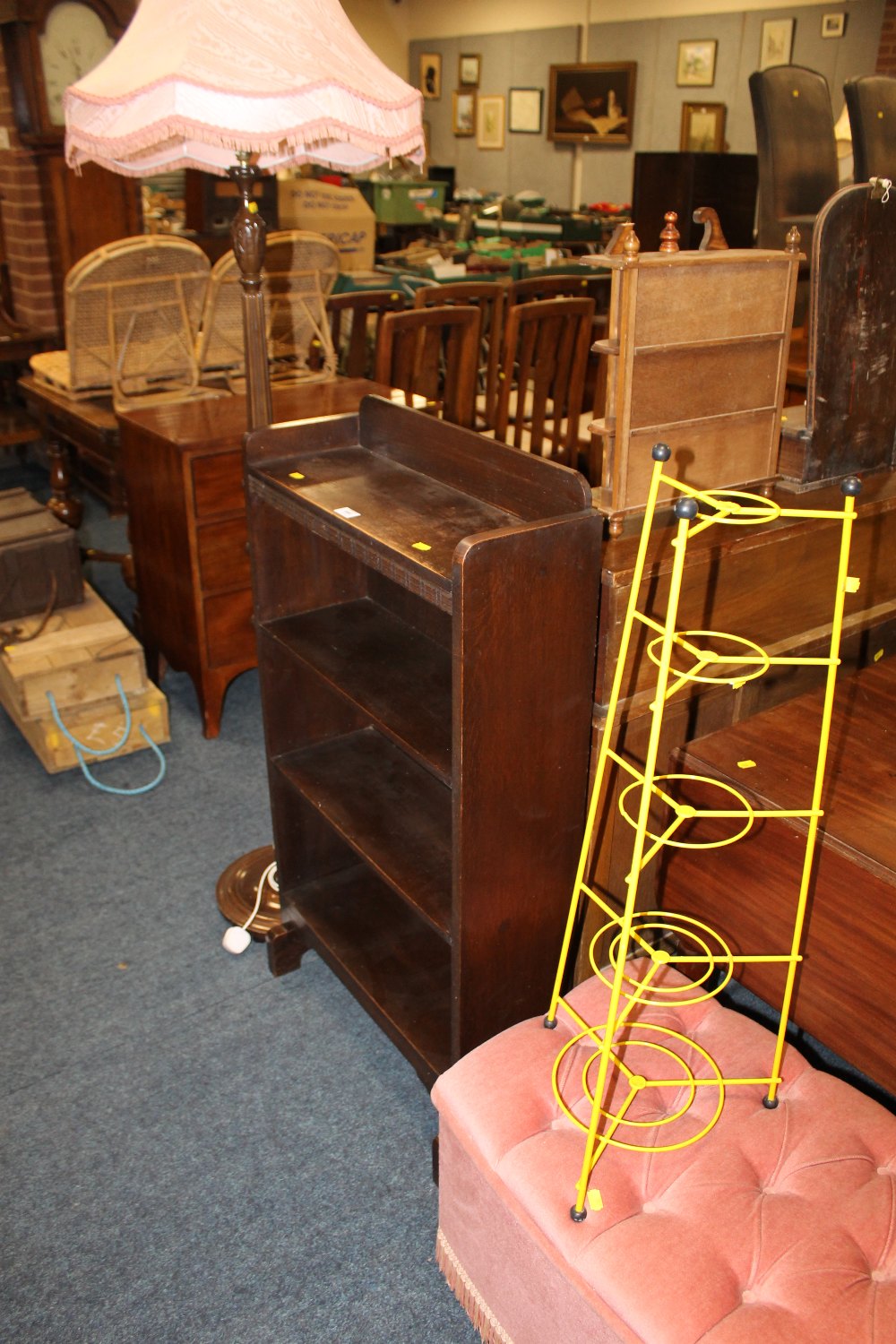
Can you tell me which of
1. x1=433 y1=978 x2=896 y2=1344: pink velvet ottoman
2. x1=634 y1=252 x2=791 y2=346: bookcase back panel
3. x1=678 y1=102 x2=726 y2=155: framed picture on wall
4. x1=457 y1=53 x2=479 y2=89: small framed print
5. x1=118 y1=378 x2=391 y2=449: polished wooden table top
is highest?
x1=457 y1=53 x2=479 y2=89: small framed print

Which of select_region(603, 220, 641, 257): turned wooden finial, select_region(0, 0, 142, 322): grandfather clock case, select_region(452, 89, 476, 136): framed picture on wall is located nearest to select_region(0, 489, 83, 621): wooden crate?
select_region(603, 220, 641, 257): turned wooden finial

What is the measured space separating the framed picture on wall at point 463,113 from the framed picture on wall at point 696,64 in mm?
2612

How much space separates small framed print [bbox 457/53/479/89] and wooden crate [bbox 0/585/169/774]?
859 cm

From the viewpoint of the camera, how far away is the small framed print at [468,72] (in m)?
9.44

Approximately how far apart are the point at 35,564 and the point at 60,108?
285cm

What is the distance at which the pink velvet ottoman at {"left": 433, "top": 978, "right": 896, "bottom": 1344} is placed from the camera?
1049mm

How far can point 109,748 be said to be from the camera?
2672 mm

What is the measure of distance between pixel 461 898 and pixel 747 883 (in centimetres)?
50

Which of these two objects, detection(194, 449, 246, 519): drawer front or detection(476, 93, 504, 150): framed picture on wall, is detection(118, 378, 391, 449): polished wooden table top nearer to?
detection(194, 449, 246, 519): drawer front

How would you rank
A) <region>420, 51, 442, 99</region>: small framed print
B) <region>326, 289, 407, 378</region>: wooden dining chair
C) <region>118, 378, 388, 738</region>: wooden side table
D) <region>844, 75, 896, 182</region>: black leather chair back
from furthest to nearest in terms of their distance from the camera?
1. <region>420, 51, 442, 99</region>: small framed print
2. <region>326, 289, 407, 378</region>: wooden dining chair
3. <region>118, 378, 388, 738</region>: wooden side table
4. <region>844, 75, 896, 182</region>: black leather chair back

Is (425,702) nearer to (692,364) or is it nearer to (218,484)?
(692,364)

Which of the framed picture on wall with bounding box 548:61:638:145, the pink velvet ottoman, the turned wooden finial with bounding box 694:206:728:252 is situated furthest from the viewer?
the framed picture on wall with bounding box 548:61:638:145

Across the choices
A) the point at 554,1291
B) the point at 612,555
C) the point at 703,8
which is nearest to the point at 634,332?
the point at 612,555

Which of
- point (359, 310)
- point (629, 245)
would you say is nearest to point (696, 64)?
point (359, 310)
